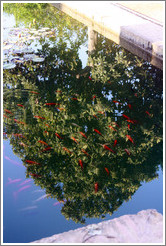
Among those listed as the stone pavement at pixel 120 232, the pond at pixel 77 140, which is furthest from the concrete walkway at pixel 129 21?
the stone pavement at pixel 120 232

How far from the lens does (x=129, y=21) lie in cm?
462

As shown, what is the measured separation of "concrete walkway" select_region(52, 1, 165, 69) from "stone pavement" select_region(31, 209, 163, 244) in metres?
2.03

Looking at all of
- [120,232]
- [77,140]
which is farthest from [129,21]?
[120,232]

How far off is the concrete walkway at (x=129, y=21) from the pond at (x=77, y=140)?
0.57 ft

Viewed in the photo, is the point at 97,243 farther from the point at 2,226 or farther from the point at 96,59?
the point at 96,59

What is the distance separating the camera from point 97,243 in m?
2.05

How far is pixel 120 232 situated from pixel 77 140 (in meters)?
0.92

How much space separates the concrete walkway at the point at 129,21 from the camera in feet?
13.0

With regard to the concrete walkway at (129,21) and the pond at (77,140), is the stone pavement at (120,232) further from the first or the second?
the concrete walkway at (129,21)

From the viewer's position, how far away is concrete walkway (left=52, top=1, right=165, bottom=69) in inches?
156

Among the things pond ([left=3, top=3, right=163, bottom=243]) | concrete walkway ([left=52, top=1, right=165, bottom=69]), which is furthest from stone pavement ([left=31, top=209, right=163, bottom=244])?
concrete walkway ([left=52, top=1, right=165, bottom=69])

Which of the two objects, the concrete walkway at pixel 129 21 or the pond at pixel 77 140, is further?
the concrete walkway at pixel 129 21

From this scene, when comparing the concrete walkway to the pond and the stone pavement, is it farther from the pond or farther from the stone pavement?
the stone pavement

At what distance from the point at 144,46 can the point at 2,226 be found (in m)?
2.66
